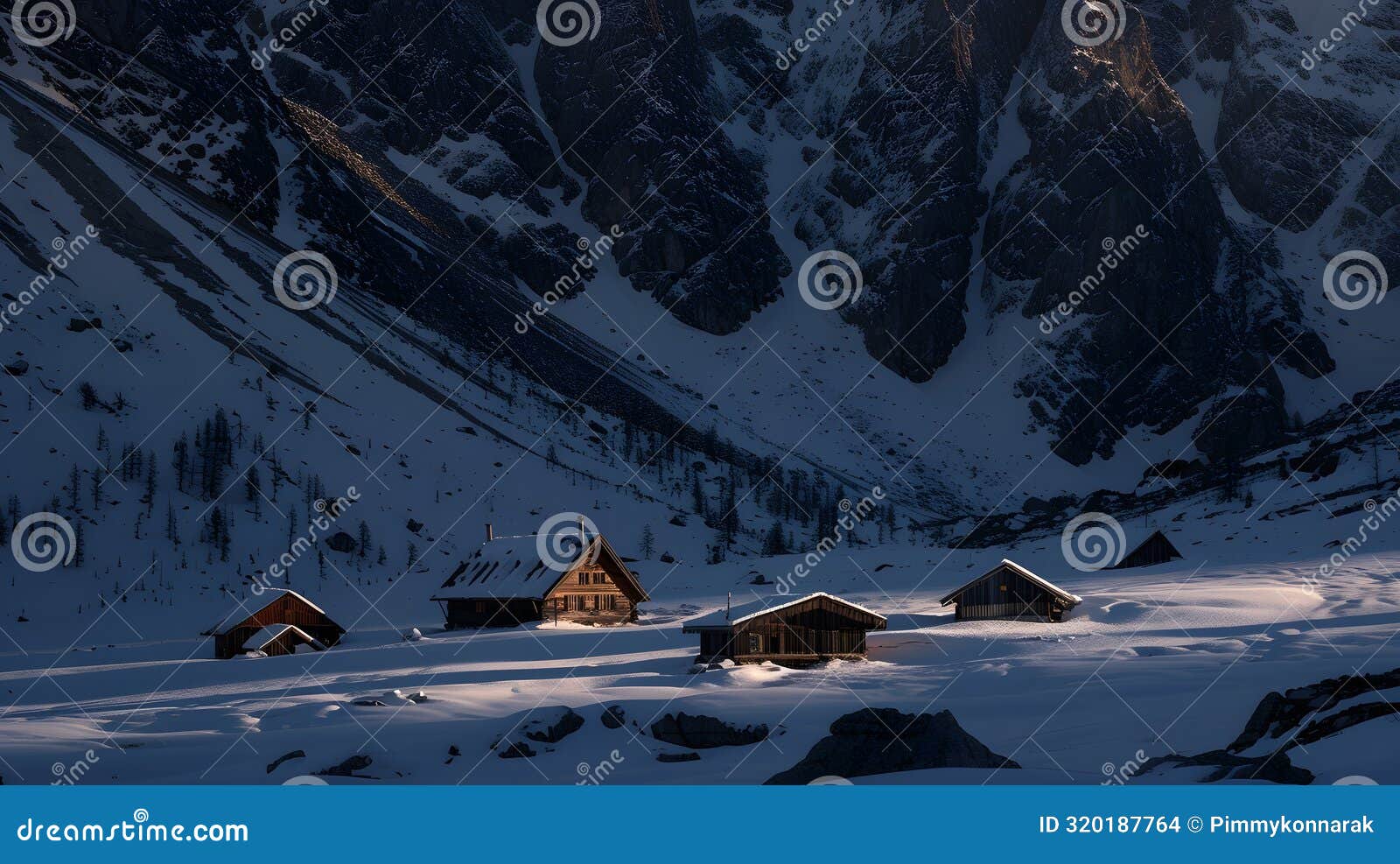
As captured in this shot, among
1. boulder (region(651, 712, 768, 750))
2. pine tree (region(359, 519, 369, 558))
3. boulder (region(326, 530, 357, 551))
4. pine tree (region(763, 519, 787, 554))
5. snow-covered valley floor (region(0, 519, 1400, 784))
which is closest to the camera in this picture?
snow-covered valley floor (region(0, 519, 1400, 784))

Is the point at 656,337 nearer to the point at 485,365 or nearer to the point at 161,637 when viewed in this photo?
the point at 485,365

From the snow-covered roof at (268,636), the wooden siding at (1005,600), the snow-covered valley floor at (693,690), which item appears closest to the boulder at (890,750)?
the snow-covered valley floor at (693,690)

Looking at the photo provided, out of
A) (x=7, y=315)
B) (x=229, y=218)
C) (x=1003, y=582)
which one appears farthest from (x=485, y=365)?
(x=1003, y=582)

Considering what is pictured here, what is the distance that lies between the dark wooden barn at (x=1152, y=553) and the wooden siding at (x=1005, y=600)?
2018cm

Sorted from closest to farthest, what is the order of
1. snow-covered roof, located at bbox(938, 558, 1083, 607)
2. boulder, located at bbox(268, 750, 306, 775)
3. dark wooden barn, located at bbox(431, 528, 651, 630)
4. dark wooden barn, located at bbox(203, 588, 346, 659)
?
1. boulder, located at bbox(268, 750, 306, 775)
2. dark wooden barn, located at bbox(203, 588, 346, 659)
3. snow-covered roof, located at bbox(938, 558, 1083, 607)
4. dark wooden barn, located at bbox(431, 528, 651, 630)

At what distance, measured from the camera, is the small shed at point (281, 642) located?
54.8m

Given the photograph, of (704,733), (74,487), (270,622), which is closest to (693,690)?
(704,733)

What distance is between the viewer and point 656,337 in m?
193

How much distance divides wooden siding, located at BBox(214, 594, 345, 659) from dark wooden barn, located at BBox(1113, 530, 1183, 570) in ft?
141

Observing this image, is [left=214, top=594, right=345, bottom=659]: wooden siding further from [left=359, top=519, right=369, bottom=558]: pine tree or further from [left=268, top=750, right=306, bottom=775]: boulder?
[left=359, top=519, right=369, bottom=558]: pine tree

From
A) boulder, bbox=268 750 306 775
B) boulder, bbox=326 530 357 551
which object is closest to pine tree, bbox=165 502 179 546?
boulder, bbox=326 530 357 551

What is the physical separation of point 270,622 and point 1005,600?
3063 centimetres

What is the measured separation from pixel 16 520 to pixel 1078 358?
497 ft

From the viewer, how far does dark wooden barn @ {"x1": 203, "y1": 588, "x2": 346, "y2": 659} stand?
55375 millimetres
